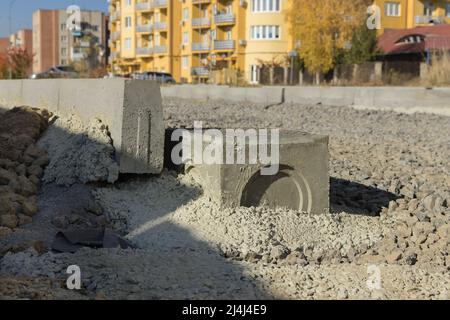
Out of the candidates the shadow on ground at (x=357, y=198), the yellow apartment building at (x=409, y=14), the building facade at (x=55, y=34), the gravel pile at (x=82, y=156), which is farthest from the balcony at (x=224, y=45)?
the gravel pile at (x=82, y=156)

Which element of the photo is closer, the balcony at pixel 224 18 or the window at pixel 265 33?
the window at pixel 265 33

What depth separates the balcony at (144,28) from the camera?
78731 mm

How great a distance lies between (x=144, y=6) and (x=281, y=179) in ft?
245

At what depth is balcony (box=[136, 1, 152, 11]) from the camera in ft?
257

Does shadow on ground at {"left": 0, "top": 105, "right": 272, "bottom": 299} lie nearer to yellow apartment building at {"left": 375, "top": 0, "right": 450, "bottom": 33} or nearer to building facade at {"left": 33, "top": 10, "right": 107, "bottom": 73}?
yellow apartment building at {"left": 375, "top": 0, "right": 450, "bottom": 33}

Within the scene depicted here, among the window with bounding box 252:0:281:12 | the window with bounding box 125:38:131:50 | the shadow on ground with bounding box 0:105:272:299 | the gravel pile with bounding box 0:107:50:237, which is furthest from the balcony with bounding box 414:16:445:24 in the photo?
the shadow on ground with bounding box 0:105:272:299

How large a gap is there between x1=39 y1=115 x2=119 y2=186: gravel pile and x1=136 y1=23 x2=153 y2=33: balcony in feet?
234

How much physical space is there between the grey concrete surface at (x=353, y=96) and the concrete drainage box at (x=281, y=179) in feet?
49.2

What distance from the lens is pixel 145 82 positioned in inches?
316

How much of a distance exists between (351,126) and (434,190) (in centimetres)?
867

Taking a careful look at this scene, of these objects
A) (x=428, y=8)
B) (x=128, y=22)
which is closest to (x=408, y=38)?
(x=428, y=8)

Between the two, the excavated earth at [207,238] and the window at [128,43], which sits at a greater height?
the window at [128,43]

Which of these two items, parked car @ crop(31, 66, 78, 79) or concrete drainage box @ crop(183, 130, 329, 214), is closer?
concrete drainage box @ crop(183, 130, 329, 214)

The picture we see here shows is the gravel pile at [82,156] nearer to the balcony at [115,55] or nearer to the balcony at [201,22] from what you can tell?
the balcony at [201,22]
